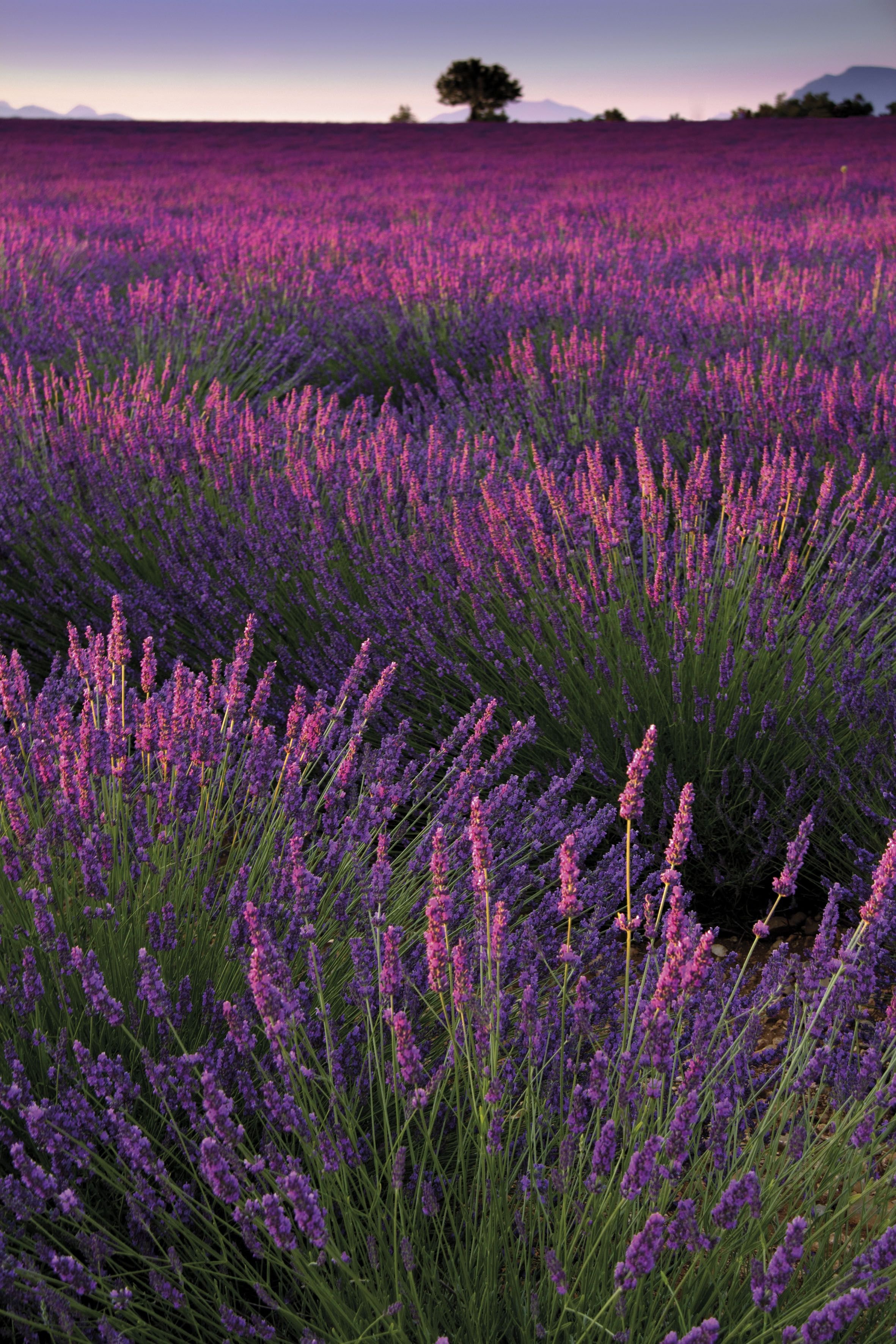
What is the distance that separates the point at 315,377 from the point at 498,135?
21.3 metres

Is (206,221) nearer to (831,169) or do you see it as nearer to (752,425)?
(752,425)

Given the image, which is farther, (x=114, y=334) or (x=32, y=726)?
(x=114, y=334)

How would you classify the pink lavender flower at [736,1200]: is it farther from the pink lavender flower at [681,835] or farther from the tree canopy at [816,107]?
the tree canopy at [816,107]

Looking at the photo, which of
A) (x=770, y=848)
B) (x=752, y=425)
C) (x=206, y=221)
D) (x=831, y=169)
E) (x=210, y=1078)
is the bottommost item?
(x=770, y=848)

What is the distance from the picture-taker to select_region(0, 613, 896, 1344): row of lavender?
3.06 ft

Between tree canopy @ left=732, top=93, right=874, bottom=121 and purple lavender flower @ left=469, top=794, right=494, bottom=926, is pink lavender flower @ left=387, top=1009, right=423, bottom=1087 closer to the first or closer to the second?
purple lavender flower @ left=469, top=794, right=494, bottom=926

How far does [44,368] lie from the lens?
16.8ft

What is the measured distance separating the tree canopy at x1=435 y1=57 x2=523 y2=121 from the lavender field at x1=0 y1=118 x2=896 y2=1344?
131ft

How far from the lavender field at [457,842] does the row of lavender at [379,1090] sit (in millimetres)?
11

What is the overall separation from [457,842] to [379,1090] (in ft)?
1.23

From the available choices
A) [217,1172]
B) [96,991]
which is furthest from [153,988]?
[217,1172]

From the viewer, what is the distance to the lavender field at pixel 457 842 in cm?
98

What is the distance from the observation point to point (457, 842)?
148 cm

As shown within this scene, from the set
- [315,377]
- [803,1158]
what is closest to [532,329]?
[315,377]
